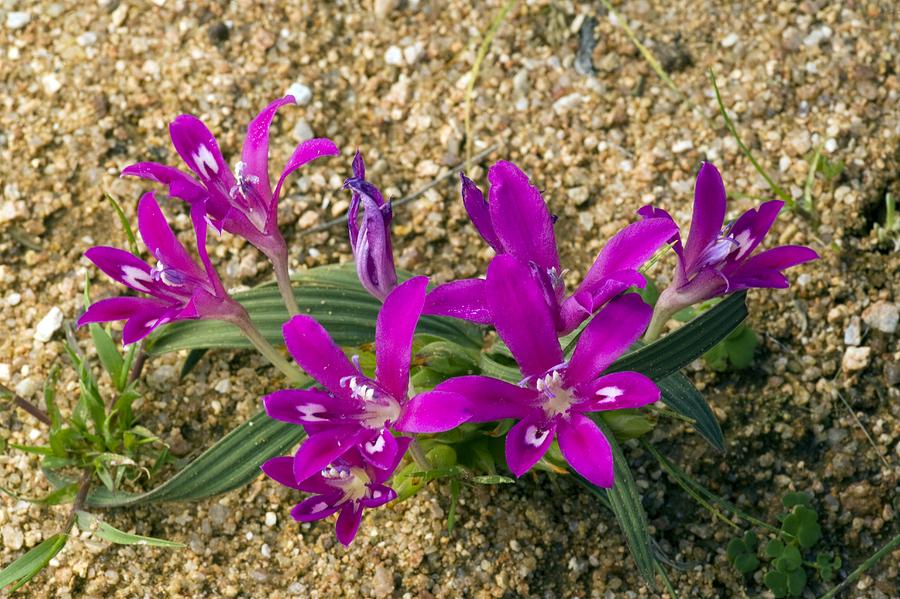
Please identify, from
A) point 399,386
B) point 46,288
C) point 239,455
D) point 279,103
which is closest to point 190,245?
point 46,288

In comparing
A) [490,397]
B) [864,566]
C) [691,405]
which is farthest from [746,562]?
[490,397]

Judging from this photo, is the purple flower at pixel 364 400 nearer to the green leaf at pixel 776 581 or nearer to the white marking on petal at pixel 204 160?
the white marking on petal at pixel 204 160

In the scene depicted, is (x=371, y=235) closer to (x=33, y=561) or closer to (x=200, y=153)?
(x=200, y=153)

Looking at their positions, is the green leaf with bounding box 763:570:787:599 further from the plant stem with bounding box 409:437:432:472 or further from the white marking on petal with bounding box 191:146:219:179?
the white marking on petal with bounding box 191:146:219:179

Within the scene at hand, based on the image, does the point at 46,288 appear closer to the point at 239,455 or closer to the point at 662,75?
the point at 239,455

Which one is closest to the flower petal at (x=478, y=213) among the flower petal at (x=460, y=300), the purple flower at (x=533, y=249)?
the purple flower at (x=533, y=249)

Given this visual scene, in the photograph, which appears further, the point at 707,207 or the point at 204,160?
the point at 204,160
